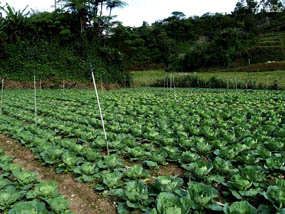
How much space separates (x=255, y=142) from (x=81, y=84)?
20677mm

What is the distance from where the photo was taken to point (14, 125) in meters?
6.21

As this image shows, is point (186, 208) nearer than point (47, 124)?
Yes

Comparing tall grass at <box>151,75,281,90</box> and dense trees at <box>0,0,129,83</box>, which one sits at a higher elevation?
dense trees at <box>0,0,129,83</box>

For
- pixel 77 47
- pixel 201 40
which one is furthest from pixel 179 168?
pixel 201 40

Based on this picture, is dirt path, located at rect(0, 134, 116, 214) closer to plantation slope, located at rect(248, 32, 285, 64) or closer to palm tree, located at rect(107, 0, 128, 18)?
palm tree, located at rect(107, 0, 128, 18)

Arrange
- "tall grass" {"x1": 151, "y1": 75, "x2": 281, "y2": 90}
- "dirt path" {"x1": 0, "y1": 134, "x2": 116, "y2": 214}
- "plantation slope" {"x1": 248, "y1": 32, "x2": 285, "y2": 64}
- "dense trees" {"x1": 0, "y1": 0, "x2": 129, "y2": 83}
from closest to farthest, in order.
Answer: "dirt path" {"x1": 0, "y1": 134, "x2": 116, "y2": 214} < "tall grass" {"x1": 151, "y1": 75, "x2": 281, "y2": 90} < "dense trees" {"x1": 0, "y1": 0, "x2": 129, "y2": 83} < "plantation slope" {"x1": 248, "y1": 32, "x2": 285, "y2": 64}

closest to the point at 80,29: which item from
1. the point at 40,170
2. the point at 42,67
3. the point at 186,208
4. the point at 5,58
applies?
the point at 42,67

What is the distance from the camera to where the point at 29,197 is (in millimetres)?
2473

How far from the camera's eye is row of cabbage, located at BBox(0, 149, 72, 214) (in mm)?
2148

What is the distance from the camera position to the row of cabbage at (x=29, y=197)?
2.15m

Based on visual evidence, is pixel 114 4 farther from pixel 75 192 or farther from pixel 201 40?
pixel 201 40

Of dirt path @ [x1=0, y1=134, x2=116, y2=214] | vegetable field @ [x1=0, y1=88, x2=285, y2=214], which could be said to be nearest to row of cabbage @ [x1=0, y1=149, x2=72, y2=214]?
dirt path @ [x1=0, y1=134, x2=116, y2=214]

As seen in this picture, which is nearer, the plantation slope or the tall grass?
the tall grass

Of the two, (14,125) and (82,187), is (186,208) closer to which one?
(82,187)
